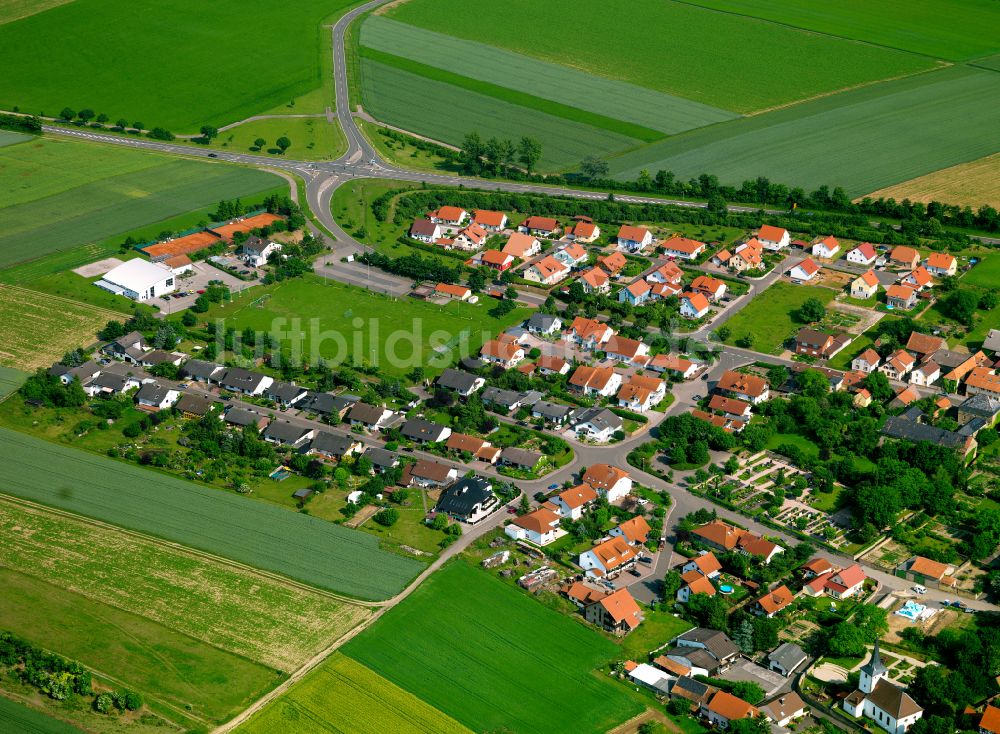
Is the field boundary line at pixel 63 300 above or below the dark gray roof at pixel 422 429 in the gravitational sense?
below

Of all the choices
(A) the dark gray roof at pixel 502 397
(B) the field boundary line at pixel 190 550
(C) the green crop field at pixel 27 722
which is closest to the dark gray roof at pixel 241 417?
(B) the field boundary line at pixel 190 550

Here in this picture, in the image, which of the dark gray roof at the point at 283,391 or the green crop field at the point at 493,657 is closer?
the green crop field at the point at 493,657

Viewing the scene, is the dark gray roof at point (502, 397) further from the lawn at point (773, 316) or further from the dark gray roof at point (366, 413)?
the lawn at point (773, 316)

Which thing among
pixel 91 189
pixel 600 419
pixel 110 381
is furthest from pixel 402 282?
pixel 91 189

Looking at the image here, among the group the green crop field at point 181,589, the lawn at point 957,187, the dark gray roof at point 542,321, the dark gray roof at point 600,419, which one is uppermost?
the lawn at point 957,187

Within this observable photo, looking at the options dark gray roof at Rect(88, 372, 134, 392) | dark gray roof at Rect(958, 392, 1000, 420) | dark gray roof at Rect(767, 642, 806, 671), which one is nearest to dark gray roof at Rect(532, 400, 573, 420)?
dark gray roof at Rect(767, 642, 806, 671)

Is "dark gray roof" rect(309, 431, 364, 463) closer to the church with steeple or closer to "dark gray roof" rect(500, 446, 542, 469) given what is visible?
"dark gray roof" rect(500, 446, 542, 469)
